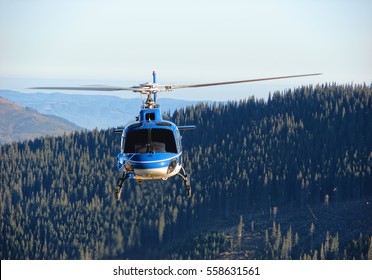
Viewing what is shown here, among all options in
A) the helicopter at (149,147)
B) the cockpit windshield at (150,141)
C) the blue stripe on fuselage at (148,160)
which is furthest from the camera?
the cockpit windshield at (150,141)

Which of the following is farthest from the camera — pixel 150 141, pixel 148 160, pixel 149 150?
pixel 150 141

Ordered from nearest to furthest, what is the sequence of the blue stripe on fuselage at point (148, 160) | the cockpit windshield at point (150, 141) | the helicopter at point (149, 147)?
1. the blue stripe on fuselage at point (148, 160)
2. the helicopter at point (149, 147)
3. the cockpit windshield at point (150, 141)

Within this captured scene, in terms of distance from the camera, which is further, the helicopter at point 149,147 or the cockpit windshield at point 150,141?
the cockpit windshield at point 150,141

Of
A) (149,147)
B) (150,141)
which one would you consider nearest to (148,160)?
(149,147)

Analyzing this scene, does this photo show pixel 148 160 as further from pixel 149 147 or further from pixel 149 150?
pixel 149 147

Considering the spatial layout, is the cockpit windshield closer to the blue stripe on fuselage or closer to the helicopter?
the helicopter

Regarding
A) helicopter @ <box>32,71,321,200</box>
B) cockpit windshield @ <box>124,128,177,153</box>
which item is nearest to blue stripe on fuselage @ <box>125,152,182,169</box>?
helicopter @ <box>32,71,321,200</box>

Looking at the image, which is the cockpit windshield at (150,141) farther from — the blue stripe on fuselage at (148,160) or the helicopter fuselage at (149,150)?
the blue stripe on fuselage at (148,160)

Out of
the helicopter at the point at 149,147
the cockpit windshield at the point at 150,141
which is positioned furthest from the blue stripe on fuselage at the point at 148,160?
the cockpit windshield at the point at 150,141

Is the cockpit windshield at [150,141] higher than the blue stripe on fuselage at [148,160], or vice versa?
the cockpit windshield at [150,141]
